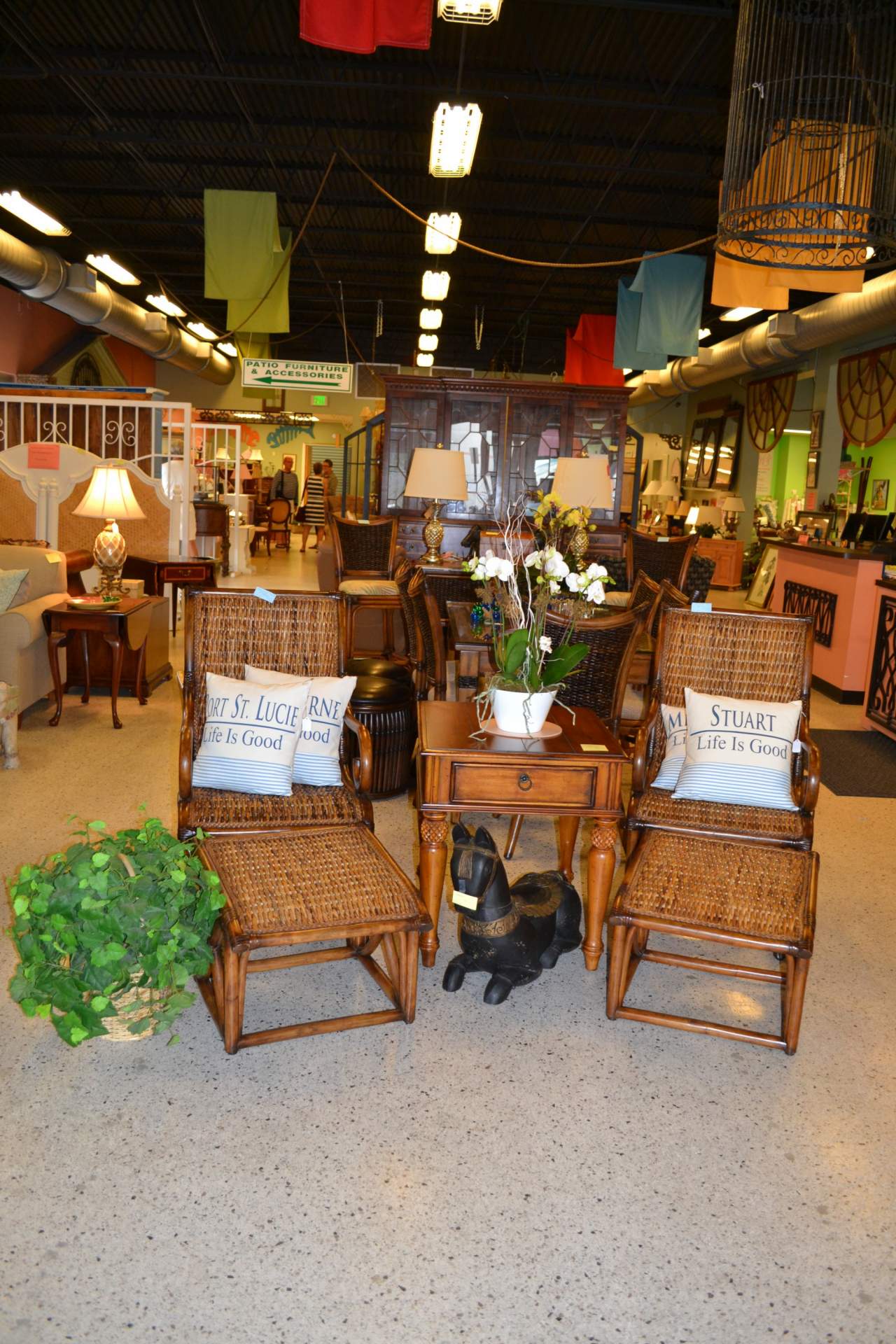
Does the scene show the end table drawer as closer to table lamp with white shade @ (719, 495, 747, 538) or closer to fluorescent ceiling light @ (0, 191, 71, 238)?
fluorescent ceiling light @ (0, 191, 71, 238)

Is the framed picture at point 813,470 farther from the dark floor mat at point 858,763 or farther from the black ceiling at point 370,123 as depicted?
the dark floor mat at point 858,763

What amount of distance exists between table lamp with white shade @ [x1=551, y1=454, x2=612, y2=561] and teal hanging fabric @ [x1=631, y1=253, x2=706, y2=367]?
3.69 metres

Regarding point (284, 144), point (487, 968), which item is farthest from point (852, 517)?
point (487, 968)

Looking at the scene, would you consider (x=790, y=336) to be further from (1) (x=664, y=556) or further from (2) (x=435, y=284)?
(1) (x=664, y=556)

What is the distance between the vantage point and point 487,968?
2.96 metres

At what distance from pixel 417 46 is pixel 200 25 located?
8.92 feet

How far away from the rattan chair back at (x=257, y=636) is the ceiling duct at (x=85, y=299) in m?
8.12

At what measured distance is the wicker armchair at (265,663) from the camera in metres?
3.15

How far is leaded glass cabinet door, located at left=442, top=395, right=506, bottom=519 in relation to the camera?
9.48m

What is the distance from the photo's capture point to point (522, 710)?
3.12 metres

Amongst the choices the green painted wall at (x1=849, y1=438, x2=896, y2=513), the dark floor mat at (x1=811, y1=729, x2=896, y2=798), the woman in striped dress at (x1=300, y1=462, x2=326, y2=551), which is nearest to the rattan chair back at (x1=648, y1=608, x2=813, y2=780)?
the dark floor mat at (x1=811, y1=729, x2=896, y2=798)

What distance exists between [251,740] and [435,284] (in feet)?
32.0

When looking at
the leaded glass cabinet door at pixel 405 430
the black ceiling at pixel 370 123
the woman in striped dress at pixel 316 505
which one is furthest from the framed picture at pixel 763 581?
the woman in striped dress at pixel 316 505

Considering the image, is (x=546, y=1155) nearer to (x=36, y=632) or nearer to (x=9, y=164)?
(x=36, y=632)
